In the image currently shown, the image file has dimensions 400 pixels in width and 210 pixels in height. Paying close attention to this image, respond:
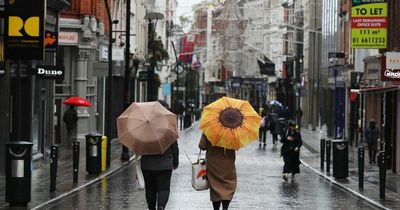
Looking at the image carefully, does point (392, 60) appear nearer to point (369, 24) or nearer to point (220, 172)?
point (369, 24)

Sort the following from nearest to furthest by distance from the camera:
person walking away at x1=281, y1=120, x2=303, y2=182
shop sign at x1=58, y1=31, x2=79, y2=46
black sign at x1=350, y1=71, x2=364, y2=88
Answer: person walking away at x1=281, y1=120, x2=303, y2=182 < shop sign at x1=58, y1=31, x2=79, y2=46 < black sign at x1=350, y1=71, x2=364, y2=88

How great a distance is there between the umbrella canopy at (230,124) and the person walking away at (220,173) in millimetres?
316

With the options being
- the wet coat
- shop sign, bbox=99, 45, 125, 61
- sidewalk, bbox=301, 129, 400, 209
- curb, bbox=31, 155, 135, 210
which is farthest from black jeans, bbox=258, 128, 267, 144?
the wet coat

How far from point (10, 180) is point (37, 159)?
11.5m

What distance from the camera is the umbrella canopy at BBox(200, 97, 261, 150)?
16.6m

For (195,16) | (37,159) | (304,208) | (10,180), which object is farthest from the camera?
(195,16)

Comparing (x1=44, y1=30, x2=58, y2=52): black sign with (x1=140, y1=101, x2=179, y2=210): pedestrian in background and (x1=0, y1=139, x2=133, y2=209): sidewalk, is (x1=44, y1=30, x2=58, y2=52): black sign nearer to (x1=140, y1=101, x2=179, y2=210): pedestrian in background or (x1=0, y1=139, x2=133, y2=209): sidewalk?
(x1=0, y1=139, x2=133, y2=209): sidewalk

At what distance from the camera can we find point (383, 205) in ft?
67.4

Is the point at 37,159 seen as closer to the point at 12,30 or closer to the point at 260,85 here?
the point at 12,30

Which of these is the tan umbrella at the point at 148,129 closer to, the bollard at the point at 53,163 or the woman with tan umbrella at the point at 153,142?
the woman with tan umbrella at the point at 153,142

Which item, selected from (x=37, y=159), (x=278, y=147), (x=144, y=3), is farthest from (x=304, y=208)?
(x=144, y=3)

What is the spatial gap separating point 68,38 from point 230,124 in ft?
84.6

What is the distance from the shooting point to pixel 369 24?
3225cm

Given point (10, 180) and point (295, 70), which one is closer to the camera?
point (10, 180)
